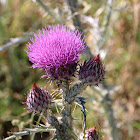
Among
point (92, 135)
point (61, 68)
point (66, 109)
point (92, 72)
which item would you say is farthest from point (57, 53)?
point (92, 135)

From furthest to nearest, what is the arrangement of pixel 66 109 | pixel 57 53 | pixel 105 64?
pixel 105 64
pixel 66 109
pixel 57 53

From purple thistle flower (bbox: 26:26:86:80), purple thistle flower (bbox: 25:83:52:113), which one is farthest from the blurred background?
purple thistle flower (bbox: 25:83:52:113)

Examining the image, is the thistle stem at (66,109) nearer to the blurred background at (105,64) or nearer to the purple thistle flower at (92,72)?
the purple thistle flower at (92,72)

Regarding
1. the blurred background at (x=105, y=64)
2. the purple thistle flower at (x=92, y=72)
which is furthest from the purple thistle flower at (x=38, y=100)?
the blurred background at (x=105, y=64)

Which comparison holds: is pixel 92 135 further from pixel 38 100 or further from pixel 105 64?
pixel 105 64

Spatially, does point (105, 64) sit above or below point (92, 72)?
above

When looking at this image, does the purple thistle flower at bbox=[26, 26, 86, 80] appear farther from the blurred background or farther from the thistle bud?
the blurred background

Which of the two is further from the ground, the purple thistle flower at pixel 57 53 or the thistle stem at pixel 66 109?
the purple thistle flower at pixel 57 53
